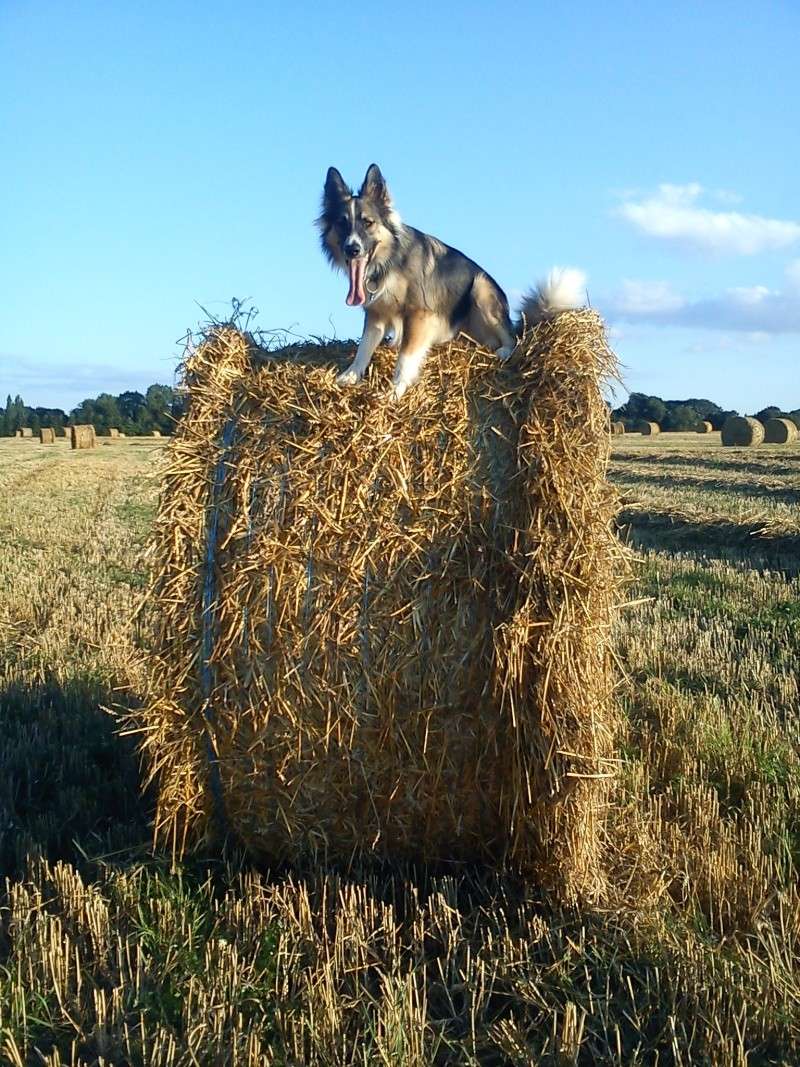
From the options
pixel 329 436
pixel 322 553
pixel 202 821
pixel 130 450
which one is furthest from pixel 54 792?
pixel 130 450

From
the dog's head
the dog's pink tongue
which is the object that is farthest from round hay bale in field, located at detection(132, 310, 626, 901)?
the dog's head

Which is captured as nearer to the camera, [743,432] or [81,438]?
[743,432]

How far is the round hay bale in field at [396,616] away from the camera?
3902 millimetres

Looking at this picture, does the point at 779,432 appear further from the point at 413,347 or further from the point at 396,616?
the point at 396,616

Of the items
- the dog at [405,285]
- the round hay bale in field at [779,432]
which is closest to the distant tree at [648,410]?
the round hay bale in field at [779,432]

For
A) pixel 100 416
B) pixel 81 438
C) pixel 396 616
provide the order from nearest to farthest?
pixel 396 616 → pixel 81 438 → pixel 100 416

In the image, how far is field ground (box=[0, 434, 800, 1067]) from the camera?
2.95 meters

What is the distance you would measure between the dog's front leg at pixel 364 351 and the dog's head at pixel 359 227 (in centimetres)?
15

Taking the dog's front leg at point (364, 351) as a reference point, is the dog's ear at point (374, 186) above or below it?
above

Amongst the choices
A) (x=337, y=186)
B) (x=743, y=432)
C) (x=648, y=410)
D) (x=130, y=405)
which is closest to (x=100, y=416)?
(x=130, y=405)

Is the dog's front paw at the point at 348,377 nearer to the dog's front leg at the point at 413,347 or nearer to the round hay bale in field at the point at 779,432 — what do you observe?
the dog's front leg at the point at 413,347

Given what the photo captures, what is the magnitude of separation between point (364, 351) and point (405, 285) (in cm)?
51

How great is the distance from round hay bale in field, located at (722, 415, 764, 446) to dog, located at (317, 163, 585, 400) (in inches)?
1105

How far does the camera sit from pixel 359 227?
15.6ft
